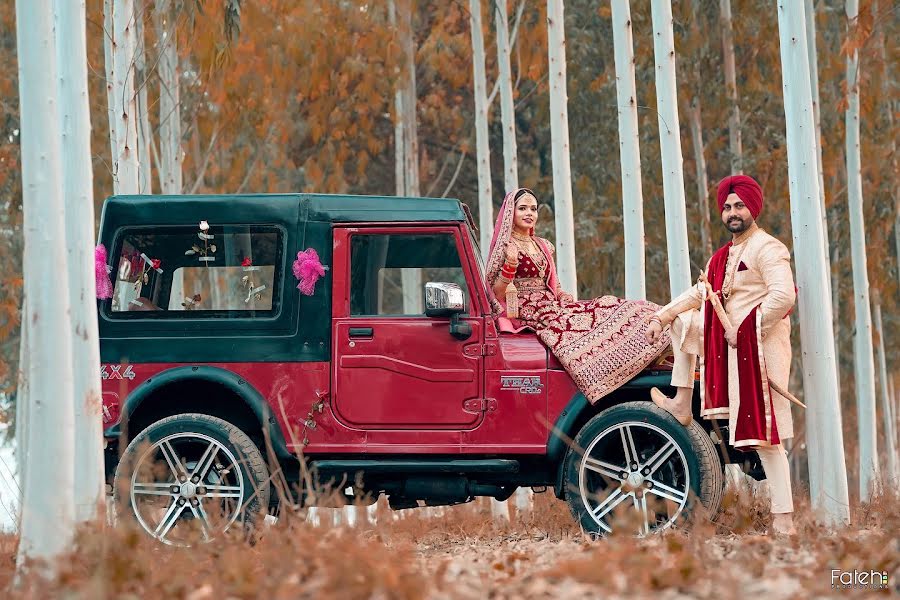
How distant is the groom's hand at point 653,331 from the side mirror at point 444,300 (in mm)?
1229

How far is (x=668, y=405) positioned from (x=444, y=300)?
161 centimetres

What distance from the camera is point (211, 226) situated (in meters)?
9.31

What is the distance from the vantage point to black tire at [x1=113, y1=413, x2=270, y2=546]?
8.95m

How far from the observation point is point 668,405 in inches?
344

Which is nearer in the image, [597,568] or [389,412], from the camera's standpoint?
[597,568]

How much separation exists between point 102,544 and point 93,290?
1.99 meters

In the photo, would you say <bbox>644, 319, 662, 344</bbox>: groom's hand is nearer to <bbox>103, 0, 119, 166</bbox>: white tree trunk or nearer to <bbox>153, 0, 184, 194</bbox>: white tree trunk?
<bbox>103, 0, 119, 166</bbox>: white tree trunk

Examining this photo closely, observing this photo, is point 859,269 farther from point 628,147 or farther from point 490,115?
point 490,115

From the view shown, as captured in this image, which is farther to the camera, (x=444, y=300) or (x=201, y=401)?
(x=201, y=401)

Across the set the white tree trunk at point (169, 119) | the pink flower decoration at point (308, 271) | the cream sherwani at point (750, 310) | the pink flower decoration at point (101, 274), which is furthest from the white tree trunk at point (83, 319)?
the white tree trunk at point (169, 119)

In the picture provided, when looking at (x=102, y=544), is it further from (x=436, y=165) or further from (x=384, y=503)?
(x=436, y=165)

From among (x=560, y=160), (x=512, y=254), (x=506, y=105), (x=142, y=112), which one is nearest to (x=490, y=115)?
(x=506, y=105)

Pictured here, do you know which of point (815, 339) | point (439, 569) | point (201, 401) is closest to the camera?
point (439, 569)

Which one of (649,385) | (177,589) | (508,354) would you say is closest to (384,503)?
(508,354)
